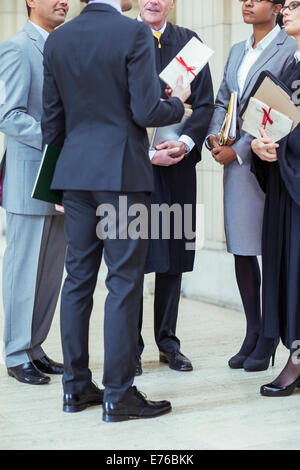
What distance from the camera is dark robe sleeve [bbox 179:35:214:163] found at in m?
4.38

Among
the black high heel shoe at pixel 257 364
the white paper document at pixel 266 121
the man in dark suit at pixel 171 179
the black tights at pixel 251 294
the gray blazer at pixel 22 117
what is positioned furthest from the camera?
the black tights at pixel 251 294

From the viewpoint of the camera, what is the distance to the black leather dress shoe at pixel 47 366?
14.3 ft

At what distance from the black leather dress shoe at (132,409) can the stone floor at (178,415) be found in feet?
0.14

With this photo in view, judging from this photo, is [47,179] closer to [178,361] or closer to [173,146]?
[173,146]

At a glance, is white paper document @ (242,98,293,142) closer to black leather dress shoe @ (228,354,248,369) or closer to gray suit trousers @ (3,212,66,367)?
gray suit trousers @ (3,212,66,367)

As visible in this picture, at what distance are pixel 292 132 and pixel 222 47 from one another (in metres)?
2.56

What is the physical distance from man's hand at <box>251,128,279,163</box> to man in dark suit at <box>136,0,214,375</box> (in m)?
0.45

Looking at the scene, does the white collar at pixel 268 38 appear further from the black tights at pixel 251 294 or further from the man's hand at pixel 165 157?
the black tights at pixel 251 294

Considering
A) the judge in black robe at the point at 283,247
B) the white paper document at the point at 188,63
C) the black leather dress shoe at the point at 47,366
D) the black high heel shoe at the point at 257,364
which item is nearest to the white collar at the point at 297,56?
the judge in black robe at the point at 283,247

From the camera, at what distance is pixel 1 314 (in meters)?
6.24

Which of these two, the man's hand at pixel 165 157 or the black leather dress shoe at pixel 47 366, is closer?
the man's hand at pixel 165 157

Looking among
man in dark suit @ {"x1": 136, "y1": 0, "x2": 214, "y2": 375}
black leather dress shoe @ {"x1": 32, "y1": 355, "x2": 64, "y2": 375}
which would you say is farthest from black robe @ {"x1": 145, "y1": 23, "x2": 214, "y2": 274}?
black leather dress shoe @ {"x1": 32, "y1": 355, "x2": 64, "y2": 375}

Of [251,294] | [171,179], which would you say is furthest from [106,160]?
[251,294]
